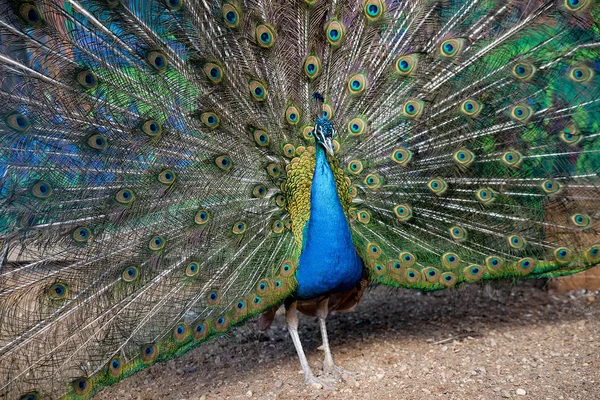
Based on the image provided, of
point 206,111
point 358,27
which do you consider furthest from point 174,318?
point 358,27

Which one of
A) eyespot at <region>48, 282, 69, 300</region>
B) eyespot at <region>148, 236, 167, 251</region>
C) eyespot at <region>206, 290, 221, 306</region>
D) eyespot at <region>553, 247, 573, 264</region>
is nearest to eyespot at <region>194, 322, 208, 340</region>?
eyespot at <region>206, 290, 221, 306</region>

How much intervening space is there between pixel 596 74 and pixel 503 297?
214 cm

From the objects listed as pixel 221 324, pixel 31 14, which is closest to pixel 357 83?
pixel 221 324

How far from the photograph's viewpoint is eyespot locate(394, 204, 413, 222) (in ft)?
11.7

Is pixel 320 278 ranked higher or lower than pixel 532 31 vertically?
lower

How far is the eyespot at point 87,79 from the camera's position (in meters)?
2.88

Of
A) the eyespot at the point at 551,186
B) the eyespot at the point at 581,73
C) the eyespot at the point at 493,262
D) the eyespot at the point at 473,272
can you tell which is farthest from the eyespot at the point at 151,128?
the eyespot at the point at 581,73

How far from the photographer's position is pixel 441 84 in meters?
3.45

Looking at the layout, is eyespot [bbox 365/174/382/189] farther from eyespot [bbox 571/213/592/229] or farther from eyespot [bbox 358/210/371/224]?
eyespot [bbox 571/213/592/229]

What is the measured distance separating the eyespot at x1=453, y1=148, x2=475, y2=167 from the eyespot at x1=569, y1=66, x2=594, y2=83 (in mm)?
794

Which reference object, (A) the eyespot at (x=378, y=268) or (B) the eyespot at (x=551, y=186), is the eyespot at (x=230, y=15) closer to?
(A) the eyespot at (x=378, y=268)

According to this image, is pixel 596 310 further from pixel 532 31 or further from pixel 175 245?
pixel 175 245

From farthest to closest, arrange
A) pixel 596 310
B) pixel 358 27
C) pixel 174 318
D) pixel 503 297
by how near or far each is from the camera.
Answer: pixel 503 297 → pixel 596 310 → pixel 358 27 → pixel 174 318

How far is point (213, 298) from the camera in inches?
125
